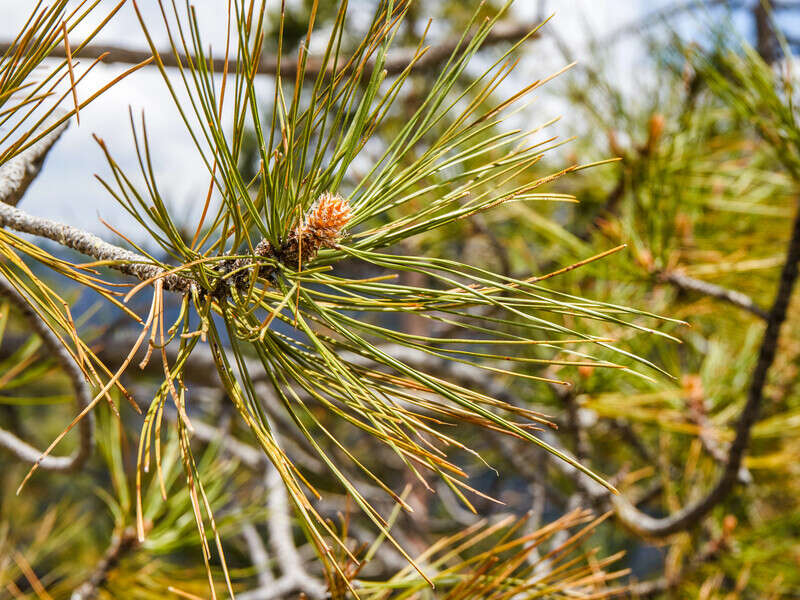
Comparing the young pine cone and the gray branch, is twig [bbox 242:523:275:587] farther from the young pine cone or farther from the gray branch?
the young pine cone

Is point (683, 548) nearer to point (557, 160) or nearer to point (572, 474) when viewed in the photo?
point (572, 474)

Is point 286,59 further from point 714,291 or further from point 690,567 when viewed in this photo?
point 690,567

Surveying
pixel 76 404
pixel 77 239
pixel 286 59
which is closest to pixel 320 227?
pixel 77 239

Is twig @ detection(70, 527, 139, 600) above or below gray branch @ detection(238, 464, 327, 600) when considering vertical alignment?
above

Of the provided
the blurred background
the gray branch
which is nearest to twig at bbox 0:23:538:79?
the blurred background

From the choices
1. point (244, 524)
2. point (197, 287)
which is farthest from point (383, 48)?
point (244, 524)

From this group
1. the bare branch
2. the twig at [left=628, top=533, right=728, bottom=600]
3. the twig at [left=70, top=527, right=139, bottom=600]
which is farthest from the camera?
the twig at [left=628, top=533, right=728, bottom=600]

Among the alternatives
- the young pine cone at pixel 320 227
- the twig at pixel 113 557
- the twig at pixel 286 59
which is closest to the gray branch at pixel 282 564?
the twig at pixel 113 557
